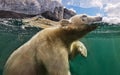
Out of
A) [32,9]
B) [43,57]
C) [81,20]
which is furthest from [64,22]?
[32,9]

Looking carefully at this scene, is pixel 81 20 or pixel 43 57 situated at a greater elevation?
pixel 81 20

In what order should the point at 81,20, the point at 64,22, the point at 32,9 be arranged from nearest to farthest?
the point at 64,22
the point at 81,20
the point at 32,9

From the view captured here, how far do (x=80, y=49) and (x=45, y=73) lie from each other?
76 cm

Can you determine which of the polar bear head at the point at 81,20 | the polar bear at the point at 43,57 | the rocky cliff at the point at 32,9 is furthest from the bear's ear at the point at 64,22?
the rocky cliff at the point at 32,9

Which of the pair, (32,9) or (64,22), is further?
(32,9)

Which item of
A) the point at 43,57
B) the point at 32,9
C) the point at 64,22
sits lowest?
the point at 43,57

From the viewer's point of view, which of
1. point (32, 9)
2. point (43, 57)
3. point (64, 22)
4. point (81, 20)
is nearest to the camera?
point (43, 57)

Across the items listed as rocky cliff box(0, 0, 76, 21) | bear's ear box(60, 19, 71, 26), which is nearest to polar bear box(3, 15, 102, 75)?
bear's ear box(60, 19, 71, 26)

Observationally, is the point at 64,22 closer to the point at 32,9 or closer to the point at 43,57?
the point at 43,57

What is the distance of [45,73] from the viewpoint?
464 centimetres

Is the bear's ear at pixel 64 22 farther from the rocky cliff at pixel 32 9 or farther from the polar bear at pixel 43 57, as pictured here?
the rocky cliff at pixel 32 9

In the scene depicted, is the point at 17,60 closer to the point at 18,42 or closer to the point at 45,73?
the point at 45,73

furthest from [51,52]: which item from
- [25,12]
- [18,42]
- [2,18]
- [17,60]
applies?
[18,42]

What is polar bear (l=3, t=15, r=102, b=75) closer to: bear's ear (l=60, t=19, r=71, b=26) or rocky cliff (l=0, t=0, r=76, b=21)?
bear's ear (l=60, t=19, r=71, b=26)
